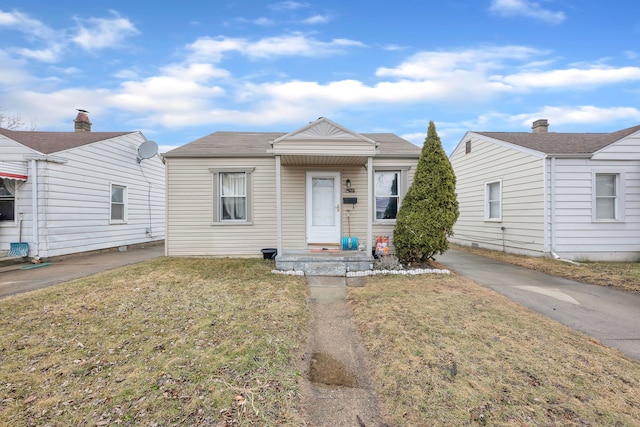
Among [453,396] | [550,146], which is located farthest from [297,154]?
[550,146]

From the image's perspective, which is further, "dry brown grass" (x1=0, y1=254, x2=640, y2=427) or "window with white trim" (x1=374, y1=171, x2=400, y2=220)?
"window with white trim" (x1=374, y1=171, x2=400, y2=220)

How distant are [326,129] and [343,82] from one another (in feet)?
28.9

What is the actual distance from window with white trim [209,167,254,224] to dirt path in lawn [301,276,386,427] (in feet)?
16.9

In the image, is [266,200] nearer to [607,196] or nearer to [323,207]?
[323,207]

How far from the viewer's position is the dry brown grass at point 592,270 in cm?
655

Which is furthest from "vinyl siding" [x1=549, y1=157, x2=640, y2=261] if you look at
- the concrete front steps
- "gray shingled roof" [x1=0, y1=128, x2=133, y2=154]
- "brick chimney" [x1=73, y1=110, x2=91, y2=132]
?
"brick chimney" [x1=73, y1=110, x2=91, y2=132]

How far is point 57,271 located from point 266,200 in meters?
5.71

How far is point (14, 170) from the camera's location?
28.7 feet

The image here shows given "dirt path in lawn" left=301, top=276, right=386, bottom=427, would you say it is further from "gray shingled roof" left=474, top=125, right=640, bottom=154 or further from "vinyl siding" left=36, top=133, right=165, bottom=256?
"vinyl siding" left=36, top=133, right=165, bottom=256

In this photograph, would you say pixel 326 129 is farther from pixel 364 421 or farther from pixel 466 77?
pixel 466 77

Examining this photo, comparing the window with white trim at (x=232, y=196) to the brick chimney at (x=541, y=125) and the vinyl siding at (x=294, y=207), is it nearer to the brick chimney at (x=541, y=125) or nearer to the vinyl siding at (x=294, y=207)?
the vinyl siding at (x=294, y=207)

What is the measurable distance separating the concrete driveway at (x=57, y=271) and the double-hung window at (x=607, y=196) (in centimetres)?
1428

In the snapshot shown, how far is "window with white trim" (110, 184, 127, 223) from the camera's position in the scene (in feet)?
38.8

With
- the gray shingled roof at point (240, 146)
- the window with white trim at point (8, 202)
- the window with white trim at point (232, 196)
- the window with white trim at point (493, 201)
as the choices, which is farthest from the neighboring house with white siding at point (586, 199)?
the window with white trim at point (8, 202)
